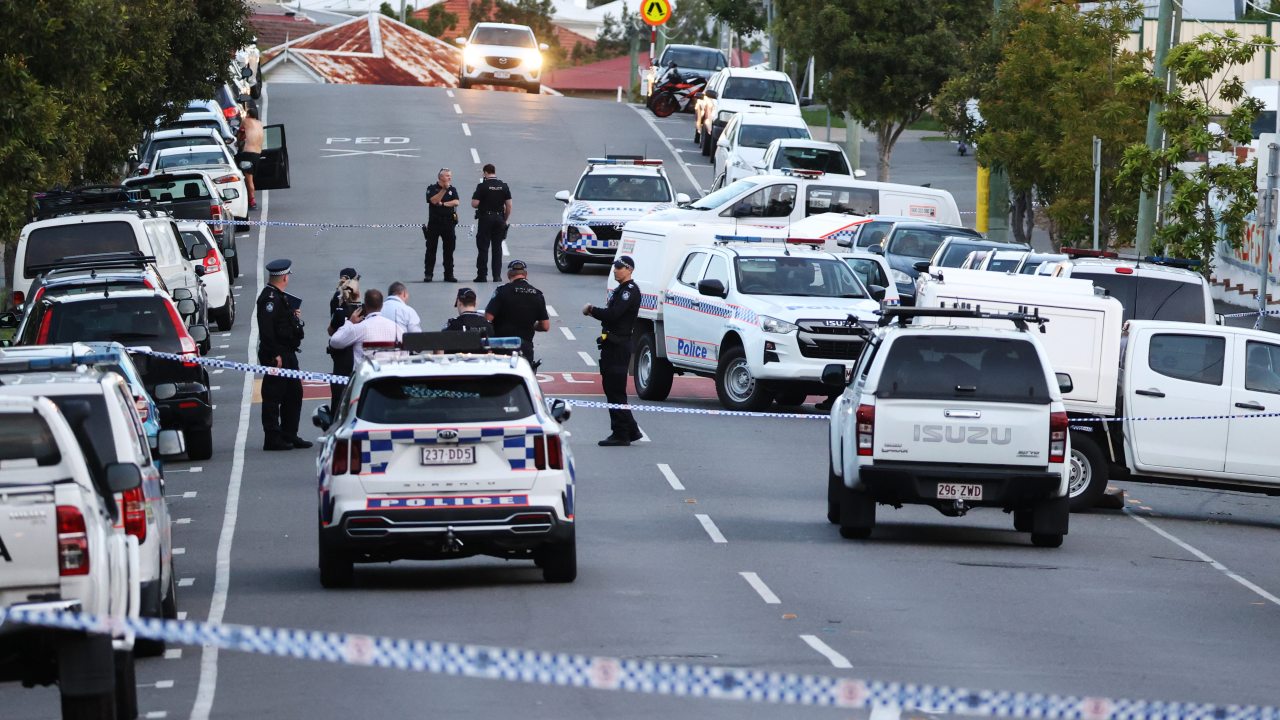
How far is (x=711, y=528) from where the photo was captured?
60.0 feet

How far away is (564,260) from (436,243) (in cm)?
365

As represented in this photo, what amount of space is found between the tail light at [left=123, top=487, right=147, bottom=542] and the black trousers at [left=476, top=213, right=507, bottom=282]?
2269 centimetres

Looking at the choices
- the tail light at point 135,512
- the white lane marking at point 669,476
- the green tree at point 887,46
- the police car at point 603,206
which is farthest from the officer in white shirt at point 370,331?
the green tree at point 887,46

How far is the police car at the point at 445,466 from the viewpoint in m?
14.7

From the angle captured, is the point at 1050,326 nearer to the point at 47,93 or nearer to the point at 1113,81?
the point at 47,93

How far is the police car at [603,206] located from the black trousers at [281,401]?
48.7 ft

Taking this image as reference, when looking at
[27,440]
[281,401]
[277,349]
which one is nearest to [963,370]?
[277,349]

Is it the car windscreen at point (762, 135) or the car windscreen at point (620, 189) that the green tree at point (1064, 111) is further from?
the car windscreen at point (620, 189)

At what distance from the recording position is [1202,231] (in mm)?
31500

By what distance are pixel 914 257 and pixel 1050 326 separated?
13.2m

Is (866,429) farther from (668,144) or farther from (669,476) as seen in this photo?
(668,144)

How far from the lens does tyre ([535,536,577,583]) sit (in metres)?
15.1

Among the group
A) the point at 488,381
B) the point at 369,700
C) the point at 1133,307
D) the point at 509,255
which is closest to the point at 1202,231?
the point at 1133,307

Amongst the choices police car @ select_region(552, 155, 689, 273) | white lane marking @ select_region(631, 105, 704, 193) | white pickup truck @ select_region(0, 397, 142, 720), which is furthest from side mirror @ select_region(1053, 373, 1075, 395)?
white lane marking @ select_region(631, 105, 704, 193)
